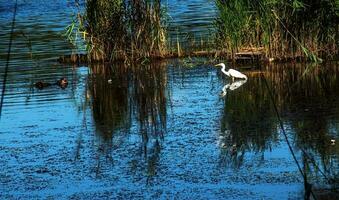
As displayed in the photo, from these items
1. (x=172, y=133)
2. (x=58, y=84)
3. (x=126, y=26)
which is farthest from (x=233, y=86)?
(x=126, y=26)

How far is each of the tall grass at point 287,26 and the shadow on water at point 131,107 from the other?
4.92 ft

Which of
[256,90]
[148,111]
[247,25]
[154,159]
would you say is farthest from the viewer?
[247,25]

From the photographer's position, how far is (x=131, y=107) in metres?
10.5

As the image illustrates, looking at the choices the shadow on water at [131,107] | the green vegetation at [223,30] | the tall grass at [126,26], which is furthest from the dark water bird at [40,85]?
the tall grass at [126,26]

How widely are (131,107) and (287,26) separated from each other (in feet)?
13.9

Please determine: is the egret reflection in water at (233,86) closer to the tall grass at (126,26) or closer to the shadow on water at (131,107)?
the shadow on water at (131,107)

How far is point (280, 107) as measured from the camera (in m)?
9.75

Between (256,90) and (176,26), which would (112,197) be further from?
(176,26)

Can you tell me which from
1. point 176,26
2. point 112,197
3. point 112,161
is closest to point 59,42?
point 176,26

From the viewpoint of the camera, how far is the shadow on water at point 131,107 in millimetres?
8180

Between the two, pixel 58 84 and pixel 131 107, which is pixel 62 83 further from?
pixel 131 107

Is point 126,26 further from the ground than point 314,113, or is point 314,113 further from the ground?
point 126,26

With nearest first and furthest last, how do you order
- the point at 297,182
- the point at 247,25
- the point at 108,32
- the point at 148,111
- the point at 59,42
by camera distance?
the point at 297,182
the point at 148,111
the point at 247,25
the point at 108,32
the point at 59,42

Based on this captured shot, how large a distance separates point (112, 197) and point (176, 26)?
14314 mm
